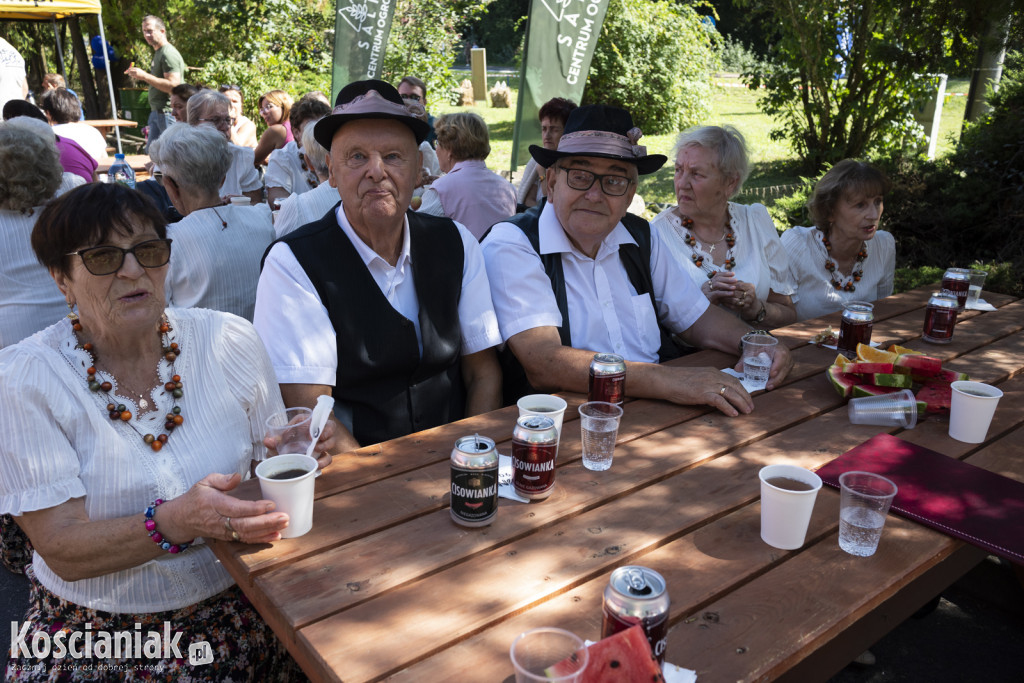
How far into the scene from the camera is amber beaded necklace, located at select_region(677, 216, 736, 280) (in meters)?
3.82

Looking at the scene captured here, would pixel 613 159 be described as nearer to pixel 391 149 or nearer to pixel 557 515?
pixel 391 149

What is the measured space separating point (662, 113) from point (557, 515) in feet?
48.0

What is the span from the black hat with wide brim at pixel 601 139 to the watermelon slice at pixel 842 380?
104 cm

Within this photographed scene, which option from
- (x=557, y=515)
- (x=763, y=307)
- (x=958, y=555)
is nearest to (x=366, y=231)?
(x=557, y=515)

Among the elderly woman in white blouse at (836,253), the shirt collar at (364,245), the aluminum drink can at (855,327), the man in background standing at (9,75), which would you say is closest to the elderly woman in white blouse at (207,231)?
the shirt collar at (364,245)

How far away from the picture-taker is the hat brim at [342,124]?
2654 mm

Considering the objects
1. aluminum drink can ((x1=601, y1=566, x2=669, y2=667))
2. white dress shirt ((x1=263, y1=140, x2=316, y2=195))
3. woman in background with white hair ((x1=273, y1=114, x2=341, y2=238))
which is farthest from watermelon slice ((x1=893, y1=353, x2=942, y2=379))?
white dress shirt ((x1=263, y1=140, x2=316, y2=195))

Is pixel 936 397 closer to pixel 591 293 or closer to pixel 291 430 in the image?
pixel 591 293

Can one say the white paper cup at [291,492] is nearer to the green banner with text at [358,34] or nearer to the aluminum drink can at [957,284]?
the aluminum drink can at [957,284]

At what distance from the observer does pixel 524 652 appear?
1.27m

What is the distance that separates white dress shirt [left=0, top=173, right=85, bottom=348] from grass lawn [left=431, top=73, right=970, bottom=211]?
4.12 m

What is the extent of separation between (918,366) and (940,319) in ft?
2.33

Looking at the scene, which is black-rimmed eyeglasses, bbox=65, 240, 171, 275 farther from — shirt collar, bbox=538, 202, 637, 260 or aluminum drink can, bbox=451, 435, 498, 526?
shirt collar, bbox=538, 202, 637, 260

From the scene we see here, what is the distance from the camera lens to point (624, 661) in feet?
4.11
